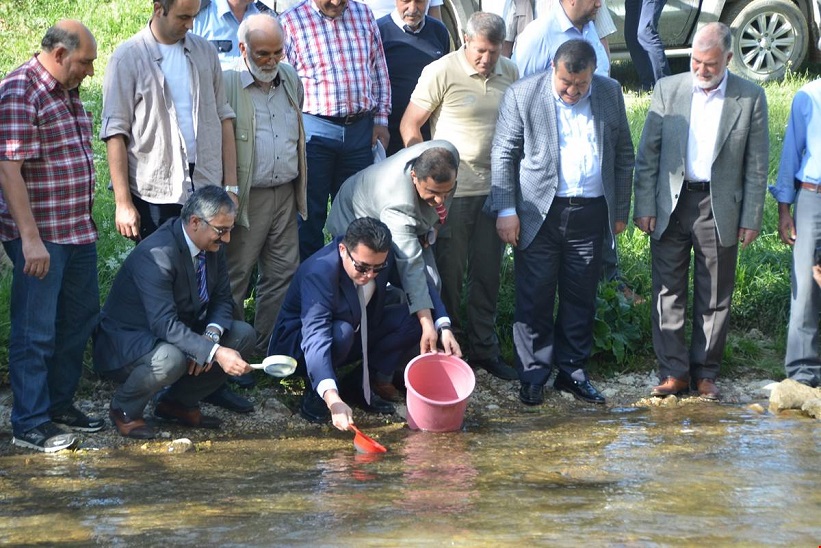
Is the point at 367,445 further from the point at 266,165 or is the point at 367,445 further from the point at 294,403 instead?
the point at 266,165

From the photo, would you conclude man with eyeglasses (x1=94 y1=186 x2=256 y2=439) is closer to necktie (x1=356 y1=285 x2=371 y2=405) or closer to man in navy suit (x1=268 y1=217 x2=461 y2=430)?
man in navy suit (x1=268 y1=217 x2=461 y2=430)

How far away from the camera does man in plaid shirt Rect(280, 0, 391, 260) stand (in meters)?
7.11

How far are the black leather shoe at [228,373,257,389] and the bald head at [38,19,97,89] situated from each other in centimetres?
207

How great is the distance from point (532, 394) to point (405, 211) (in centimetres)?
151

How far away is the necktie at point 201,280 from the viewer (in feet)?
20.3

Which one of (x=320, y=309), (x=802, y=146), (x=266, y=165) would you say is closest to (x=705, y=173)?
(x=802, y=146)

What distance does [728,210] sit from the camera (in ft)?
22.8

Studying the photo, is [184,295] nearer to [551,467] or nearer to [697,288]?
[551,467]

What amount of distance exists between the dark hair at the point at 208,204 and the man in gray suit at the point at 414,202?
3.04 feet

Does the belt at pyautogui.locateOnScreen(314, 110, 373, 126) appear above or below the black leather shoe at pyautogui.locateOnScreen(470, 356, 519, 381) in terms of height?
above

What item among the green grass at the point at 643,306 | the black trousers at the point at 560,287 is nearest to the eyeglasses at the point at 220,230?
the green grass at the point at 643,306

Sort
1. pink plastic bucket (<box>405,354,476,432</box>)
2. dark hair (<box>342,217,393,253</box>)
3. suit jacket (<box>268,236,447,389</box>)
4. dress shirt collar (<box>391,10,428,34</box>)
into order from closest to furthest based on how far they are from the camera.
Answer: dark hair (<box>342,217,393,253</box>), suit jacket (<box>268,236,447,389</box>), pink plastic bucket (<box>405,354,476,432</box>), dress shirt collar (<box>391,10,428,34</box>)

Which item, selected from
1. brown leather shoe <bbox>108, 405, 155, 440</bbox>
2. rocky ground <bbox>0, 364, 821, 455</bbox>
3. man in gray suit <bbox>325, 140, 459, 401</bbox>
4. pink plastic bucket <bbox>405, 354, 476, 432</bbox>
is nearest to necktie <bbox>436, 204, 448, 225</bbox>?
man in gray suit <bbox>325, 140, 459, 401</bbox>

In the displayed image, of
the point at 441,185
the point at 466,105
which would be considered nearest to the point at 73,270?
the point at 441,185
